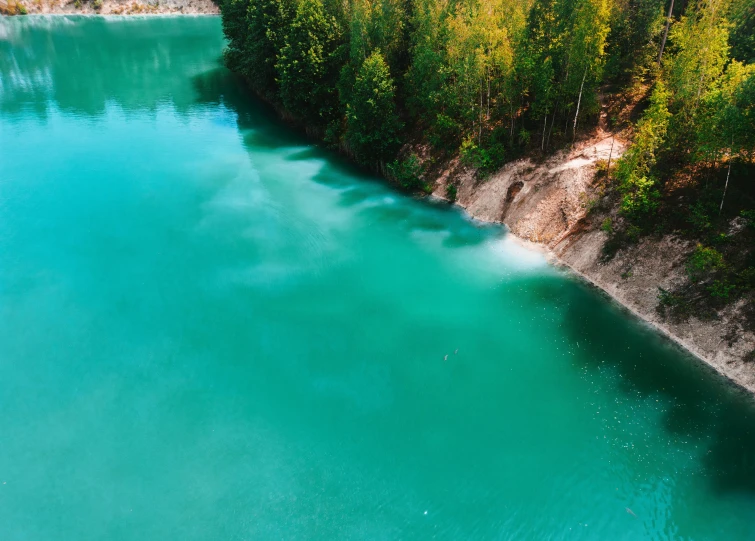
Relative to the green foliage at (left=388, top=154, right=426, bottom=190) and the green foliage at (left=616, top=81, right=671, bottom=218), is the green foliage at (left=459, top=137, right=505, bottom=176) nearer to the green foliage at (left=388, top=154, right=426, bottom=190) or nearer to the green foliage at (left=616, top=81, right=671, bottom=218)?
the green foliage at (left=388, top=154, right=426, bottom=190)

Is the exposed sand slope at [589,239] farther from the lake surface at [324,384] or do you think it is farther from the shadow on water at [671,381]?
the lake surface at [324,384]

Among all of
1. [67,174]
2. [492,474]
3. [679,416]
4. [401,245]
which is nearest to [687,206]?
[679,416]

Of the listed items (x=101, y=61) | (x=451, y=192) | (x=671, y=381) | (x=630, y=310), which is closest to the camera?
(x=671, y=381)

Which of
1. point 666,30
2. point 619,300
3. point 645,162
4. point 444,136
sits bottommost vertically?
point 619,300

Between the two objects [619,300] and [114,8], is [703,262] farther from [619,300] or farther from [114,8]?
[114,8]

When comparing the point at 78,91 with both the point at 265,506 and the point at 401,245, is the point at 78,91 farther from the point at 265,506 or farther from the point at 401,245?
the point at 265,506

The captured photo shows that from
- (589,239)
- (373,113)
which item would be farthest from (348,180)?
(589,239)

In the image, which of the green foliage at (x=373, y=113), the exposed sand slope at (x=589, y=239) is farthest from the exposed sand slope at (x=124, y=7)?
the exposed sand slope at (x=589, y=239)
